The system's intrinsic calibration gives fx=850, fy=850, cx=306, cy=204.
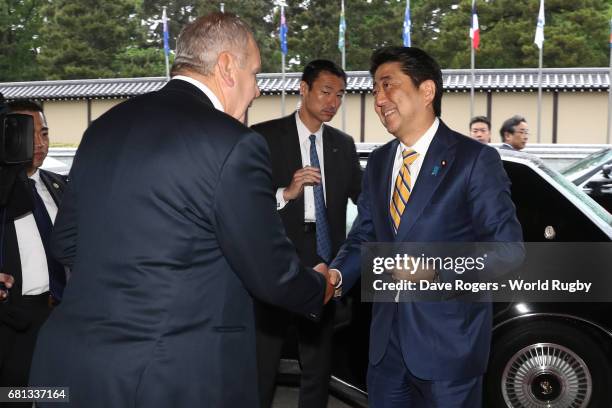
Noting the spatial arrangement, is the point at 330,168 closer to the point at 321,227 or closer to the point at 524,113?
the point at 321,227

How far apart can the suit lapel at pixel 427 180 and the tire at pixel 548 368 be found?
1.96 metres

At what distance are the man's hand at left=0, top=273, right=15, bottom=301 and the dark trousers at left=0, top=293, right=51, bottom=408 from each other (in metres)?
0.11

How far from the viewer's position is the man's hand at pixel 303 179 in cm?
407

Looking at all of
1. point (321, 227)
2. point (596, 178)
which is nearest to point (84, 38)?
point (596, 178)

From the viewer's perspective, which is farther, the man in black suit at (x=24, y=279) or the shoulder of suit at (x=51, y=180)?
the shoulder of suit at (x=51, y=180)

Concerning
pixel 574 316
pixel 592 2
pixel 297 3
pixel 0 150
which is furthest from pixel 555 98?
pixel 0 150

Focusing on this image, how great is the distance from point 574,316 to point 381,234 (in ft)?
6.39

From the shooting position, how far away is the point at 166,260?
2039 mm

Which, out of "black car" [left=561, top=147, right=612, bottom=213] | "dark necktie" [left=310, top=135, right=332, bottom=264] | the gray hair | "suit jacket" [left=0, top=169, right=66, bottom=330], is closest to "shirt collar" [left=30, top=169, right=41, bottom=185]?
"suit jacket" [left=0, top=169, right=66, bottom=330]

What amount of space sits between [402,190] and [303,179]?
1.10 meters

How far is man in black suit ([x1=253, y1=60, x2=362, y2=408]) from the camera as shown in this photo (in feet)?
13.5

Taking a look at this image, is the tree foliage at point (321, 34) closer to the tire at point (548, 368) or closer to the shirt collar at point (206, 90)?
the tire at point (548, 368)

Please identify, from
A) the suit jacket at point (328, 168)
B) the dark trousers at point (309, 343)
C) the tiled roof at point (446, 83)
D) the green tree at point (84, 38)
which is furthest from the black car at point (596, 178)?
the green tree at point (84, 38)

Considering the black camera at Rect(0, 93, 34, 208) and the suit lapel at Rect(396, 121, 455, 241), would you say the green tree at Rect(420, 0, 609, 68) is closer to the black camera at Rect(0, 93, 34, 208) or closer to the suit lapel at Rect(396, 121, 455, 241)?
the suit lapel at Rect(396, 121, 455, 241)
